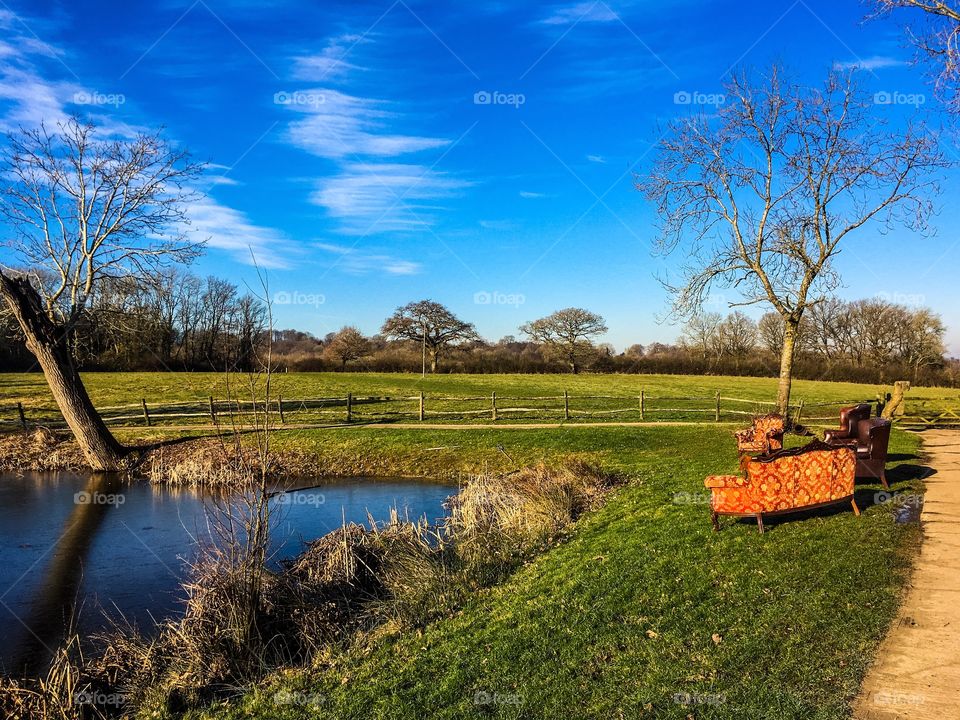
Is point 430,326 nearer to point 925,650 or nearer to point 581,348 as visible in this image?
point 581,348

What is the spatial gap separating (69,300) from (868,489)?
2240 cm

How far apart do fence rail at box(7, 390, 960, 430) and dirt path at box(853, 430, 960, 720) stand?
1781 cm

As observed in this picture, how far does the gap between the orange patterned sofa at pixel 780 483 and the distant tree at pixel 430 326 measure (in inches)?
2491

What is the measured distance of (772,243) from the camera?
1830 cm

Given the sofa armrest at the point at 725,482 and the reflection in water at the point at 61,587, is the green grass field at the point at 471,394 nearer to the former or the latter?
the reflection in water at the point at 61,587

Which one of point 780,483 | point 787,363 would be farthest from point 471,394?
point 780,483

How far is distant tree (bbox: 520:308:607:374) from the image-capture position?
7200 centimetres

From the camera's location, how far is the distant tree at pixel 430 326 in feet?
240

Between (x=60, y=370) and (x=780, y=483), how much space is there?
21.1 meters

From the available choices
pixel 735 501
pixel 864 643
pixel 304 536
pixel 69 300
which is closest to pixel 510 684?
pixel 864 643

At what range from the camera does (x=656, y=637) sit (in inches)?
267

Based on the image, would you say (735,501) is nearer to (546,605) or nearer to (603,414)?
(546,605)

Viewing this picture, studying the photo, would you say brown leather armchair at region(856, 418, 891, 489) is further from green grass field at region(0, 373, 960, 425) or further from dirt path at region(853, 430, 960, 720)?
green grass field at region(0, 373, 960, 425)

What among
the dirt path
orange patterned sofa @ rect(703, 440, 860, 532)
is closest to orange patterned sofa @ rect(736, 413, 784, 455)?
orange patterned sofa @ rect(703, 440, 860, 532)
